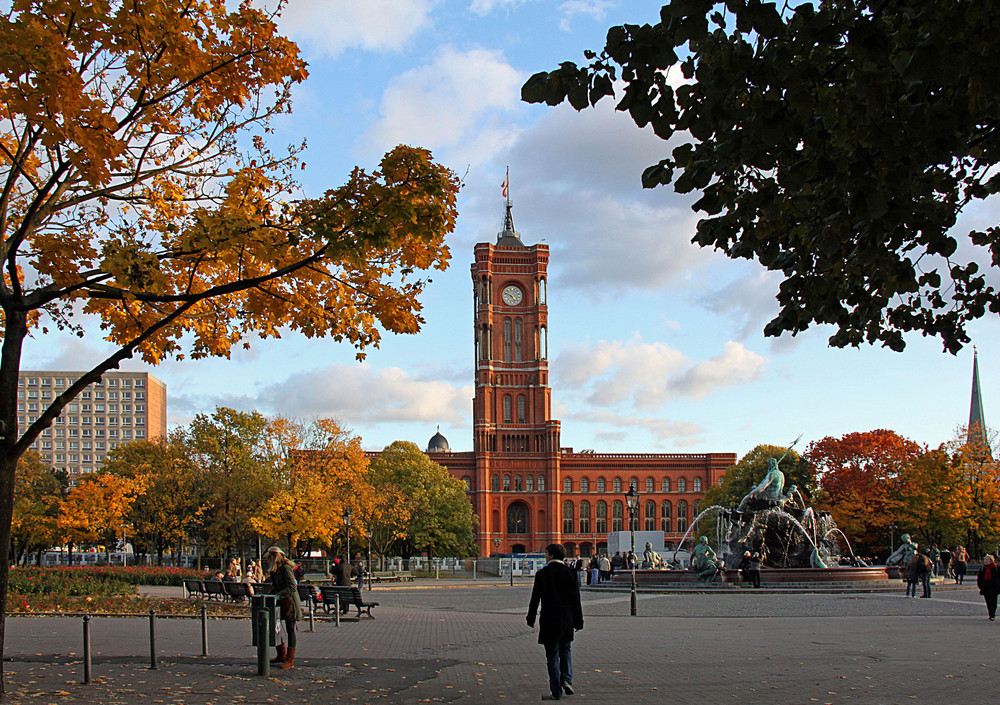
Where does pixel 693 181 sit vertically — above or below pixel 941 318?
above

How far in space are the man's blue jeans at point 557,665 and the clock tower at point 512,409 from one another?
323ft

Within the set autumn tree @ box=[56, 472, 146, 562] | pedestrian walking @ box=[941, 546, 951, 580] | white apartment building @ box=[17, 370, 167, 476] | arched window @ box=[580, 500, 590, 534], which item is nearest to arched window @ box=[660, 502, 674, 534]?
arched window @ box=[580, 500, 590, 534]

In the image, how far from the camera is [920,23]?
5391mm

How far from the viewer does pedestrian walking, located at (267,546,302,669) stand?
12062mm

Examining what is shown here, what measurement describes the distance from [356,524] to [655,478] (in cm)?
7738

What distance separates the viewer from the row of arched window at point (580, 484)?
359 feet

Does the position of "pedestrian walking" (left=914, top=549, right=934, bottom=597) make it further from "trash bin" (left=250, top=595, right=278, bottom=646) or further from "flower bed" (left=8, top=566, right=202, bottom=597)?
"flower bed" (left=8, top=566, right=202, bottom=597)

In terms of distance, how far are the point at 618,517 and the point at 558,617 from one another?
347 ft

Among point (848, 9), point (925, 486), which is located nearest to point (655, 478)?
point (925, 486)

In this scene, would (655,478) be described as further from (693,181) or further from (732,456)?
(693,181)

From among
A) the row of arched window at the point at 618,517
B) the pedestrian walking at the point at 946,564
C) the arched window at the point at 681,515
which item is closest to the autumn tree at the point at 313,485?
the pedestrian walking at the point at 946,564

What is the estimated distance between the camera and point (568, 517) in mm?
113438

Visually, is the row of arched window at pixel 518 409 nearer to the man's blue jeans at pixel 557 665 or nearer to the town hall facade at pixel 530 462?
the town hall facade at pixel 530 462

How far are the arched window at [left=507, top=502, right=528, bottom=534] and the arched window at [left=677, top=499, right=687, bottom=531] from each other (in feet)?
66.0
